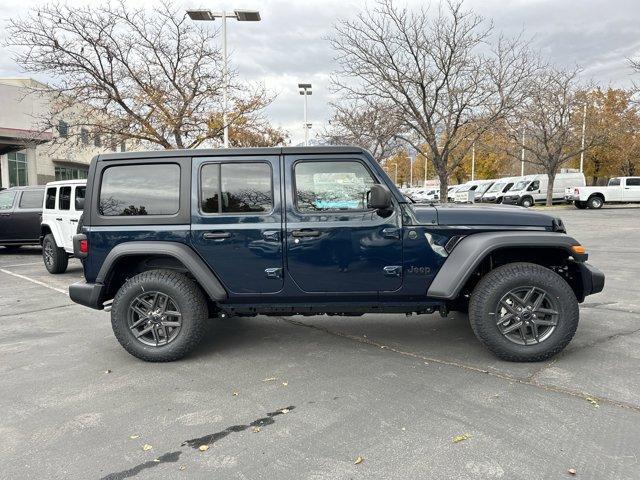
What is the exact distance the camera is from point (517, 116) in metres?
18.7

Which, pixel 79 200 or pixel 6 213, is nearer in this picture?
pixel 79 200

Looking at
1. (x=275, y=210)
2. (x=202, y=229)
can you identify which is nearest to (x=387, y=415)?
(x=275, y=210)

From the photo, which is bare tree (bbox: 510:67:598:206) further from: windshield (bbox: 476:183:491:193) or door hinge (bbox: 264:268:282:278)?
door hinge (bbox: 264:268:282:278)

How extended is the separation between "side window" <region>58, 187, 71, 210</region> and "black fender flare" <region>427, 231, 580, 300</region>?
26.8 feet

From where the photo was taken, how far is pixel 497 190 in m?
33.9

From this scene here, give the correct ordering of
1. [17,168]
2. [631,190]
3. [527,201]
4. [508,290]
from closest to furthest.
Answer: [508,290] → [631,190] → [527,201] → [17,168]

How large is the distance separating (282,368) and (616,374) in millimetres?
2731

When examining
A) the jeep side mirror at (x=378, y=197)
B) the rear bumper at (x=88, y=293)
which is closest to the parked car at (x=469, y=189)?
the jeep side mirror at (x=378, y=197)

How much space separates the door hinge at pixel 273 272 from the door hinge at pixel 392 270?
920mm

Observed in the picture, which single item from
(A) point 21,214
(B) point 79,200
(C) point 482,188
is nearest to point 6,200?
(A) point 21,214

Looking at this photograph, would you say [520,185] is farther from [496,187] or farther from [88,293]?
[88,293]

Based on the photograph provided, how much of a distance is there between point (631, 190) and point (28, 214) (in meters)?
31.1

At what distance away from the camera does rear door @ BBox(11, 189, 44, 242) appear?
39.7 ft

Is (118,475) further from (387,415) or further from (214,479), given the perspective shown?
A: (387,415)
